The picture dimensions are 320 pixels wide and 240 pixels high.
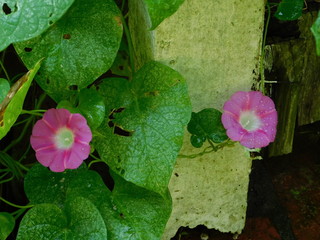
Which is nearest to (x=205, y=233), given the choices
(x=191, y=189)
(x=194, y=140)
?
(x=191, y=189)

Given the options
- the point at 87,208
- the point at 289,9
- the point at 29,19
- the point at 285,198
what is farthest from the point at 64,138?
the point at 285,198

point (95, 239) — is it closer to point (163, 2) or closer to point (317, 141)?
point (163, 2)

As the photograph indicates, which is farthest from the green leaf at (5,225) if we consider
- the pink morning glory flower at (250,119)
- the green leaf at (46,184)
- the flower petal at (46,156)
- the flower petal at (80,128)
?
the pink morning glory flower at (250,119)

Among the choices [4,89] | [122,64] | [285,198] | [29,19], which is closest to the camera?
[29,19]

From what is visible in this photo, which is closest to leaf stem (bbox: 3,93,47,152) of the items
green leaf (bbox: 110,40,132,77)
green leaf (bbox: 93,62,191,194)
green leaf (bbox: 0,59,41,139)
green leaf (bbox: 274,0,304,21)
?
green leaf (bbox: 110,40,132,77)

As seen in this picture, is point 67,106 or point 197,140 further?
point 197,140

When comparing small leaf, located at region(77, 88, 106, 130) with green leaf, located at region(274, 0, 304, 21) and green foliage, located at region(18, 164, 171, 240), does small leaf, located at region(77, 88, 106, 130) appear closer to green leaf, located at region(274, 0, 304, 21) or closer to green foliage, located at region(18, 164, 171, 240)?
green foliage, located at region(18, 164, 171, 240)

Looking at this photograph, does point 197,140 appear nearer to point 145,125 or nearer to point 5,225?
point 145,125
